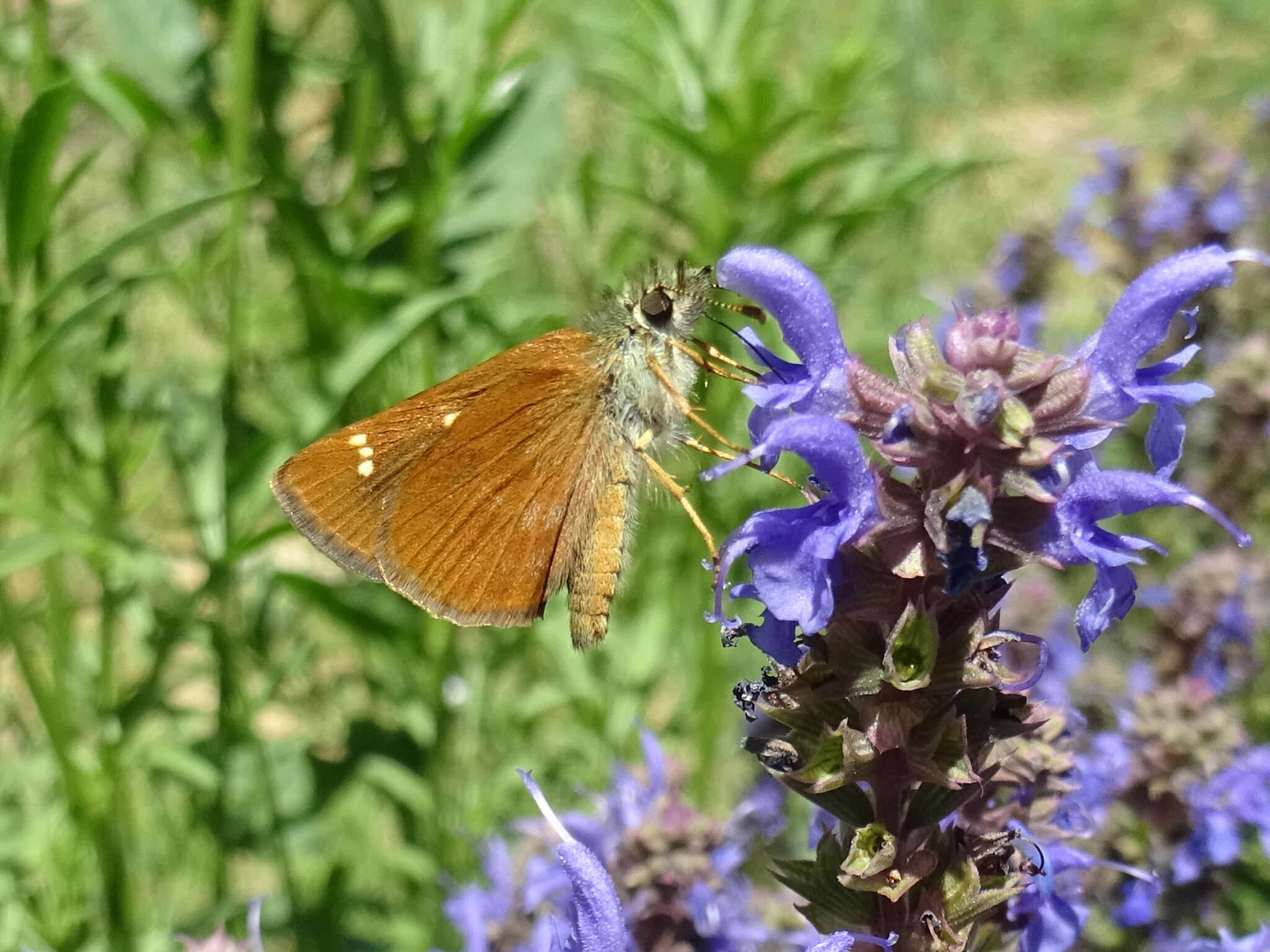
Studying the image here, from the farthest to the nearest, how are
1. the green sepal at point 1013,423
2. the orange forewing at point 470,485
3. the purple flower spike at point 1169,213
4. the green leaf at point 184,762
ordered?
the purple flower spike at point 1169,213, the green leaf at point 184,762, the orange forewing at point 470,485, the green sepal at point 1013,423

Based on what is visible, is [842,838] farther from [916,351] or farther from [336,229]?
[336,229]

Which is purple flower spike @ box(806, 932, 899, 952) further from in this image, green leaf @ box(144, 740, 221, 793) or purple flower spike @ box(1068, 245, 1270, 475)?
green leaf @ box(144, 740, 221, 793)

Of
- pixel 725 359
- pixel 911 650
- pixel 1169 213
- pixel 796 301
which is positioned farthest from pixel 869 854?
pixel 1169 213

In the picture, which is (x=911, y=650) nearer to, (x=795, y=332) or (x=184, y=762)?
(x=795, y=332)

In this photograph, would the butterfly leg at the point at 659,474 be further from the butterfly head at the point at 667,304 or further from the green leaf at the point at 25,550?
the green leaf at the point at 25,550

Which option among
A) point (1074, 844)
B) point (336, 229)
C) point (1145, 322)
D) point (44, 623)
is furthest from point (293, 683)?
point (1145, 322)

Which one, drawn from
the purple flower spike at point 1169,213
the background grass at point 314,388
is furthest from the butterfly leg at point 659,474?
the purple flower spike at point 1169,213
